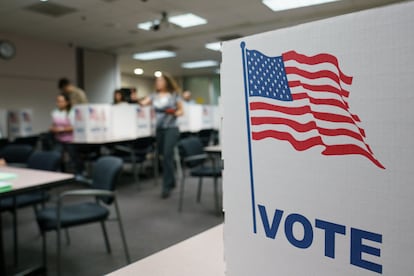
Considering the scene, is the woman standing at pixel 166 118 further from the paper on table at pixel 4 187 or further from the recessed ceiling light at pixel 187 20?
the paper on table at pixel 4 187

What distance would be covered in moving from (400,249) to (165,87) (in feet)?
12.0


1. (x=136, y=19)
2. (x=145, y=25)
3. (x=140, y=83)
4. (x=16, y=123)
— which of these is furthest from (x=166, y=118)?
(x=140, y=83)

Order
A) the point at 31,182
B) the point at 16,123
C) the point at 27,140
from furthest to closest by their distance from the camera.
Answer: the point at 16,123
the point at 27,140
the point at 31,182

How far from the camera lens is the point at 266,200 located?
18.2 inches

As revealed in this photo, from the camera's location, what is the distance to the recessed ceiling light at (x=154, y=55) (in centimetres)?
802

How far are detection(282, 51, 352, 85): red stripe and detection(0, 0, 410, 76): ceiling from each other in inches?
140

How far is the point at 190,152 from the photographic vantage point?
3.58 m

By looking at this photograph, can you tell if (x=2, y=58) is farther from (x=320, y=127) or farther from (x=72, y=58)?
(x=320, y=127)

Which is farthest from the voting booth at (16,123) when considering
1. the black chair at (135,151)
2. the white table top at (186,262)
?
the white table top at (186,262)

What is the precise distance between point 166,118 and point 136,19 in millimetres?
2332

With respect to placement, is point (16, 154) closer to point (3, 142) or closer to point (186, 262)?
point (3, 142)

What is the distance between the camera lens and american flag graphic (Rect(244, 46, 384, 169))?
1.26ft

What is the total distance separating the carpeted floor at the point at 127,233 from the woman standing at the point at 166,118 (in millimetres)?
346

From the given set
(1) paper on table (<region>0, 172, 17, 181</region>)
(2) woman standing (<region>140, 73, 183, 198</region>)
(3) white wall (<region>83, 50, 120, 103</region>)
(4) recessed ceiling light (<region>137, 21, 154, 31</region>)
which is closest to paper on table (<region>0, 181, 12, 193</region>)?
(1) paper on table (<region>0, 172, 17, 181</region>)
